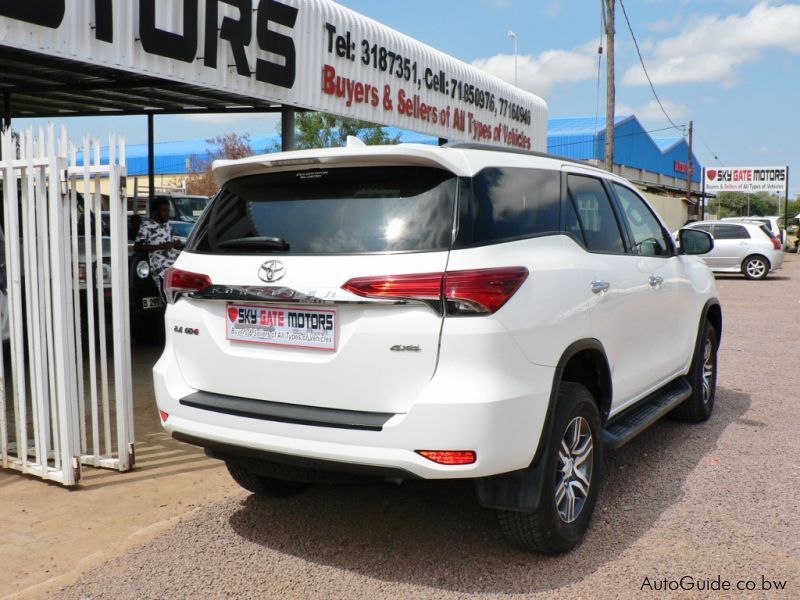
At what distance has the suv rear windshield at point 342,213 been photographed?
3.21m

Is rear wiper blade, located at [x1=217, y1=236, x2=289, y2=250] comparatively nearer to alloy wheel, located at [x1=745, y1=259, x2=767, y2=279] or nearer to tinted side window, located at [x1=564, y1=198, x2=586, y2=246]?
tinted side window, located at [x1=564, y1=198, x2=586, y2=246]

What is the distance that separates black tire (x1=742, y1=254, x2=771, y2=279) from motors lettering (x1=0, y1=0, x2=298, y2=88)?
16.6m

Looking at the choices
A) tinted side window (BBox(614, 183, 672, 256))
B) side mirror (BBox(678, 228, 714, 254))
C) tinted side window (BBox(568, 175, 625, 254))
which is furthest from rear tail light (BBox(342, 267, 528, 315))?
side mirror (BBox(678, 228, 714, 254))

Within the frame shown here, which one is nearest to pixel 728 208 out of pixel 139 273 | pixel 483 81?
pixel 483 81

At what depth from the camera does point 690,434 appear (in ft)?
18.8

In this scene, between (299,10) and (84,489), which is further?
(299,10)

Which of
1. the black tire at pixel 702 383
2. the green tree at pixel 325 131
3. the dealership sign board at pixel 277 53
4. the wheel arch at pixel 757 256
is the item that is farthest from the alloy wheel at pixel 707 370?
the green tree at pixel 325 131

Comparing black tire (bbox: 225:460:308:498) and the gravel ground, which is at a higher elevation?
black tire (bbox: 225:460:308:498)

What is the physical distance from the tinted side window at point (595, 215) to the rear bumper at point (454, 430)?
3.89 feet

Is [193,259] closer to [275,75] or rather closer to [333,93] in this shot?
[275,75]

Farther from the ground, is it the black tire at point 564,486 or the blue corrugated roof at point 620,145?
the blue corrugated roof at point 620,145

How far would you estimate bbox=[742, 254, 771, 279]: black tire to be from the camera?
21859 millimetres

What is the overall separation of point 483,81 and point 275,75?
6.12 metres

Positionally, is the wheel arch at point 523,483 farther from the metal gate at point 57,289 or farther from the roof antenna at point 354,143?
the metal gate at point 57,289
